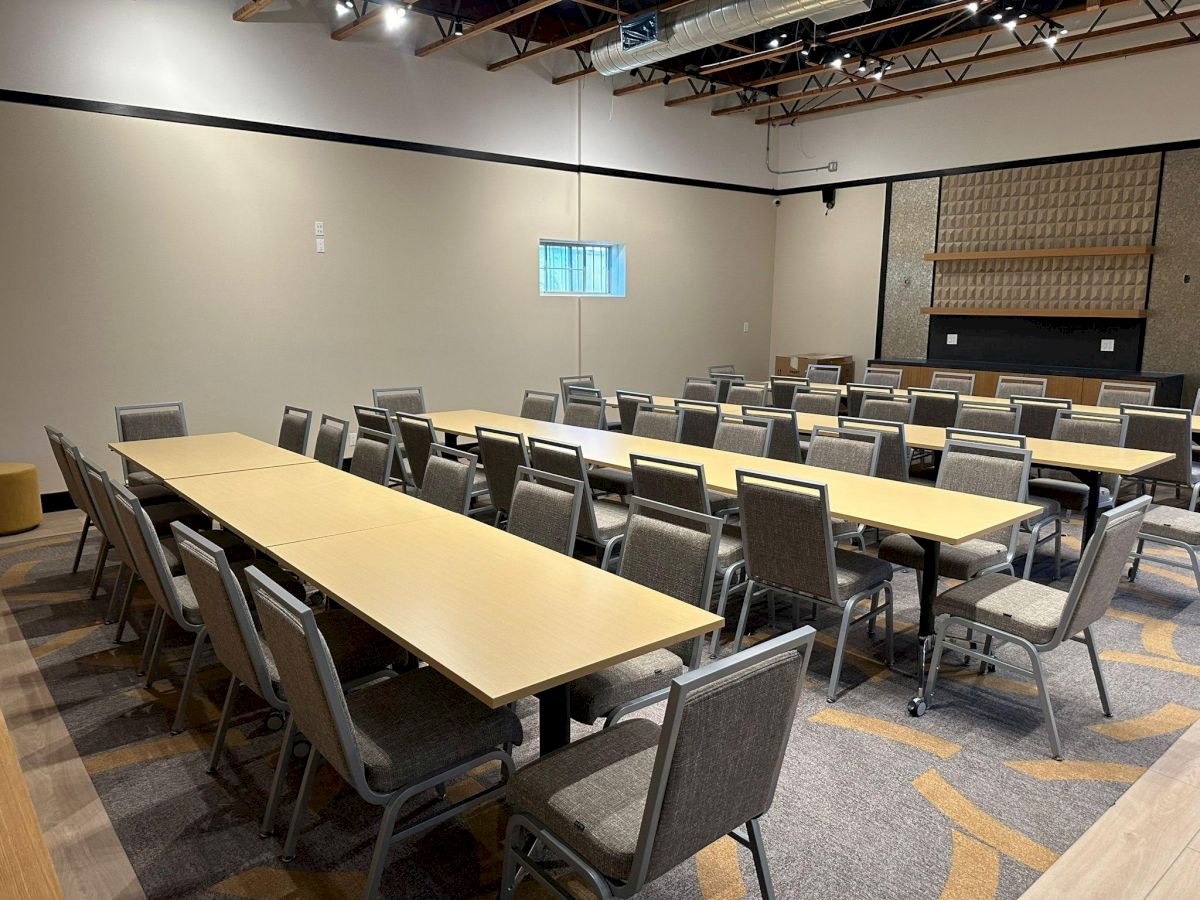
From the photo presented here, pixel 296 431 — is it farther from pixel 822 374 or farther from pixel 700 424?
pixel 822 374

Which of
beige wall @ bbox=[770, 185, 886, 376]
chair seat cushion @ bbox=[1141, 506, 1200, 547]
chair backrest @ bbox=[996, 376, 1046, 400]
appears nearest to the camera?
chair seat cushion @ bbox=[1141, 506, 1200, 547]

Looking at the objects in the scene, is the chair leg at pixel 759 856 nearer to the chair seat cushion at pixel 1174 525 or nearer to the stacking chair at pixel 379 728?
the stacking chair at pixel 379 728

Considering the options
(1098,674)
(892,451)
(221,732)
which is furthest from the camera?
(892,451)

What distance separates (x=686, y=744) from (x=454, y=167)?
804 cm

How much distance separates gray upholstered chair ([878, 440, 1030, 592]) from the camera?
368 centimetres

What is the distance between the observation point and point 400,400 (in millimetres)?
7105

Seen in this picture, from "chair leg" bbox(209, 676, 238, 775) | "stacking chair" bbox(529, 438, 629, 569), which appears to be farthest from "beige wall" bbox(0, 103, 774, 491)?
"chair leg" bbox(209, 676, 238, 775)

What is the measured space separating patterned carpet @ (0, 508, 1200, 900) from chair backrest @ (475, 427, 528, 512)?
1.58 meters

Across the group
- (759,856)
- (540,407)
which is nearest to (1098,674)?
(759,856)

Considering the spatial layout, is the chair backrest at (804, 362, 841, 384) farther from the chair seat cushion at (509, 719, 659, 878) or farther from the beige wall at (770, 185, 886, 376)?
the chair seat cushion at (509, 719, 659, 878)

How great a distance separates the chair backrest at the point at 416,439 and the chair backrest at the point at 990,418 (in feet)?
12.3

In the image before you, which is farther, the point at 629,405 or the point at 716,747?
the point at 629,405

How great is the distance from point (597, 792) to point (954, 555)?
2.49 m

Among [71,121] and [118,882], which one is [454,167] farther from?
[118,882]
